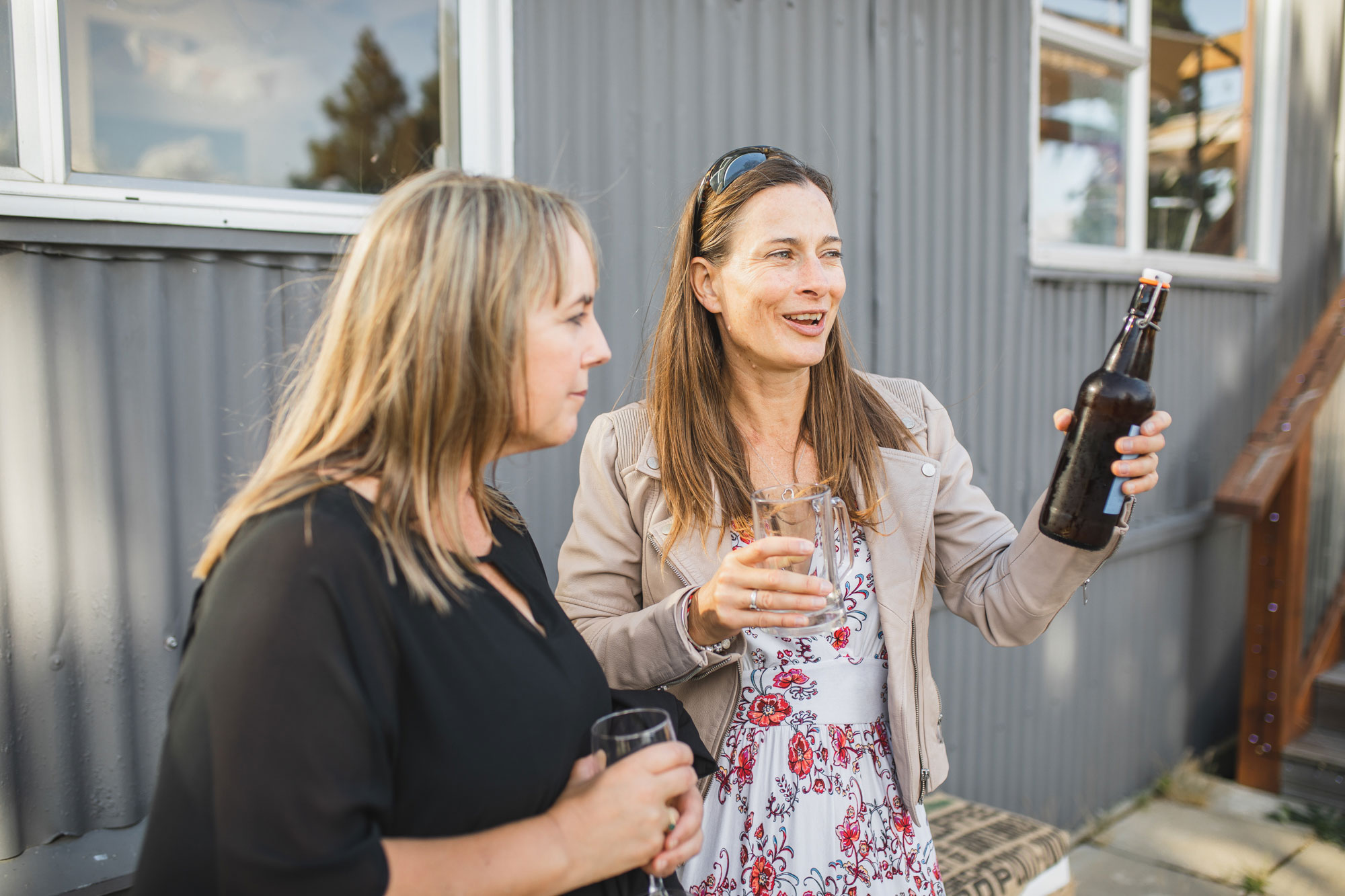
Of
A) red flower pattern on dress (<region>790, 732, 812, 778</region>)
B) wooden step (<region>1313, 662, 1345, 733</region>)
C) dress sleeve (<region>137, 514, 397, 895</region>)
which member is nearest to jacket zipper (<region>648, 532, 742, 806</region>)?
red flower pattern on dress (<region>790, 732, 812, 778</region>)

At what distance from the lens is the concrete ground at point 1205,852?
4047 millimetres

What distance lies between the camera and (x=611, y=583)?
6.45ft

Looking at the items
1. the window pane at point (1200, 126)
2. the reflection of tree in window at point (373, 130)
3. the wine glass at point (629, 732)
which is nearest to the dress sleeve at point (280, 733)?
the wine glass at point (629, 732)

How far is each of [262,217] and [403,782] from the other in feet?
5.27

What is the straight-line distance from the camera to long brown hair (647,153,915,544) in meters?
1.95

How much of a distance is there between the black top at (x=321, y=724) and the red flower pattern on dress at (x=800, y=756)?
788 millimetres

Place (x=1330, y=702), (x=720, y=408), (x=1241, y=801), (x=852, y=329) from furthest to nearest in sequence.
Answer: (x=1330, y=702) < (x=1241, y=801) < (x=852, y=329) < (x=720, y=408)

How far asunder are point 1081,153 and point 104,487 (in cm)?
463

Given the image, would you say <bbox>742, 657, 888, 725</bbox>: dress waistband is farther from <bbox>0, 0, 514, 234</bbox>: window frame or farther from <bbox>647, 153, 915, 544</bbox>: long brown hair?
<bbox>0, 0, 514, 234</bbox>: window frame

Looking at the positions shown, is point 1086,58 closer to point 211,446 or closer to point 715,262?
point 715,262

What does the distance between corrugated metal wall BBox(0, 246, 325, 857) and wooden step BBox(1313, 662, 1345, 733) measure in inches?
220

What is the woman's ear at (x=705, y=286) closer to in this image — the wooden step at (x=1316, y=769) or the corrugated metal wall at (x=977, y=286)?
the corrugated metal wall at (x=977, y=286)

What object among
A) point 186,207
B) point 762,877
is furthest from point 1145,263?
point 186,207

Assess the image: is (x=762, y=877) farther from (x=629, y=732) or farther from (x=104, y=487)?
(x=104, y=487)
